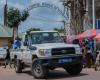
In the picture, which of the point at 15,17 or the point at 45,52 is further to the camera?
the point at 15,17

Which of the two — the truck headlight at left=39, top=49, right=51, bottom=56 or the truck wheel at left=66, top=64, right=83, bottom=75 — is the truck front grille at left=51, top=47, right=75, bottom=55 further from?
the truck wheel at left=66, top=64, right=83, bottom=75

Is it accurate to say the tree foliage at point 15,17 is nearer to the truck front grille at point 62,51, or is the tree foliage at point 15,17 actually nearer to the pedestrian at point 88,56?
the pedestrian at point 88,56

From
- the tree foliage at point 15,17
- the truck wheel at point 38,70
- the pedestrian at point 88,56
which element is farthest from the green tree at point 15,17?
the truck wheel at point 38,70

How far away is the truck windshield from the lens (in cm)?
1921

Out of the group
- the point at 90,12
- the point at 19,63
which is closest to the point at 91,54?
the point at 19,63

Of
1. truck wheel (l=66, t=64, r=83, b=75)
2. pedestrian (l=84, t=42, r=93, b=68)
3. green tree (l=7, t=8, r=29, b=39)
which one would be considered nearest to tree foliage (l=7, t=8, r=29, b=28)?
green tree (l=7, t=8, r=29, b=39)

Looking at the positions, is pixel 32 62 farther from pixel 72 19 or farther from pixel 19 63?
pixel 72 19

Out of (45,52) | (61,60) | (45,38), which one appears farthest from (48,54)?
(45,38)

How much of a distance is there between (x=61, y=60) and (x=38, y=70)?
1210 millimetres

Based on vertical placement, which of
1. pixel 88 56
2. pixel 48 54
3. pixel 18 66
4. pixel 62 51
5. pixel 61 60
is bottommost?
pixel 18 66

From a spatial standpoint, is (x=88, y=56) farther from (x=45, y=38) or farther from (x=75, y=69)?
(x=45, y=38)

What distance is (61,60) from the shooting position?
17.8 m

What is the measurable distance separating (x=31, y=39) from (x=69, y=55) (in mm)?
2466

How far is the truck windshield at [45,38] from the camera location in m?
19.2
